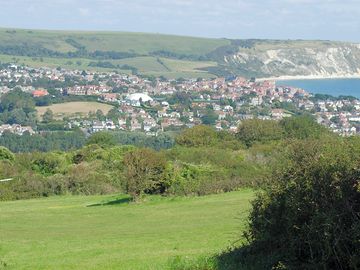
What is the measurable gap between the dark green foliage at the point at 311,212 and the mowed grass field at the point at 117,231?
1.75 metres

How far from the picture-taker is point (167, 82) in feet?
577

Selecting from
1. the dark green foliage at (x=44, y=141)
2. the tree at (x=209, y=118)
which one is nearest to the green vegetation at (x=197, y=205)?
the dark green foliage at (x=44, y=141)

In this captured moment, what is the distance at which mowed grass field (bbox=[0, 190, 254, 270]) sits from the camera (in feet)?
45.3

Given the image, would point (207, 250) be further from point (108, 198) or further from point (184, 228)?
point (108, 198)

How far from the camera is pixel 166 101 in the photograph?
140 m

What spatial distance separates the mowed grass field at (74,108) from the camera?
115069mm

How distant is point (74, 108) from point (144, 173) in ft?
306

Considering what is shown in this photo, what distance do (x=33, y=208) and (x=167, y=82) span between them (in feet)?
483

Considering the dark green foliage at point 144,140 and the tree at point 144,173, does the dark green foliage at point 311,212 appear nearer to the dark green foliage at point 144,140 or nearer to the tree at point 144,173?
the tree at point 144,173

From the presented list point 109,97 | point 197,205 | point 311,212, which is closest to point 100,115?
point 109,97

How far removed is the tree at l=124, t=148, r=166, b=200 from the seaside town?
51745mm

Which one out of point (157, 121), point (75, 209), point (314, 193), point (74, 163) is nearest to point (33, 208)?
point (75, 209)

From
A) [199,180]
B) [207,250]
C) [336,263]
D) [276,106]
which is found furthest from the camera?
[276,106]

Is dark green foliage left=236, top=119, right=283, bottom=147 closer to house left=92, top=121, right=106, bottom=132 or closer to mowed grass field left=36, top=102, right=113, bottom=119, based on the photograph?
house left=92, top=121, right=106, bottom=132
